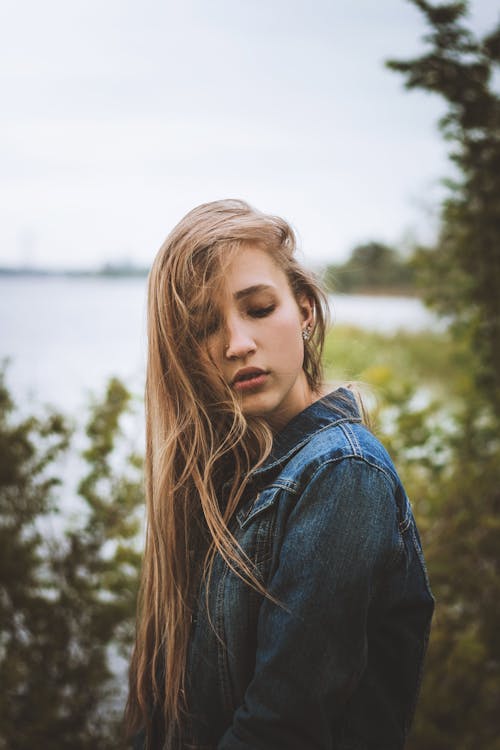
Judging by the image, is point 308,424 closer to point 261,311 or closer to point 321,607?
point 261,311

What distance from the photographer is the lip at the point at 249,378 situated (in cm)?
135

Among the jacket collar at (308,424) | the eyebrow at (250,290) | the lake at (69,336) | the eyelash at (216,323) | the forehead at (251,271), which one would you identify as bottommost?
Result: the jacket collar at (308,424)

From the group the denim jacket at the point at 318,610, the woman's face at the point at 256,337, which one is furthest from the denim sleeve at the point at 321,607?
the woman's face at the point at 256,337

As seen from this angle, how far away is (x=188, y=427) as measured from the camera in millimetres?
1471

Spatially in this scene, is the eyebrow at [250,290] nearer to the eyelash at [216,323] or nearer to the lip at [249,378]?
the eyelash at [216,323]

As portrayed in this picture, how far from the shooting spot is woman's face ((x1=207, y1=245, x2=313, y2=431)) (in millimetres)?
1339

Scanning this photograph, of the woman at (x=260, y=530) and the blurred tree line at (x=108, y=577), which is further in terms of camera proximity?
the blurred tree line at (x=108, y=577)

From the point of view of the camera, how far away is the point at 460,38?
4.00 m

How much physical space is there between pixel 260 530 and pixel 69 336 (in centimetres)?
431

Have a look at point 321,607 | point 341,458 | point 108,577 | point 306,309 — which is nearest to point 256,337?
point 306,309

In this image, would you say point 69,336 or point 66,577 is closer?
point 66,577

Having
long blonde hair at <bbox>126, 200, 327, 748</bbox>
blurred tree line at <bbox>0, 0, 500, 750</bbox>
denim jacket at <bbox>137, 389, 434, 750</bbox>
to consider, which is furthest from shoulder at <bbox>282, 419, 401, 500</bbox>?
blurred tree line at <bbox>0, 0, 500, 750</bbox>

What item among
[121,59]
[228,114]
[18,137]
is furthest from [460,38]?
[18,137]

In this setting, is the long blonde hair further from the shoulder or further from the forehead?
the shoulder
